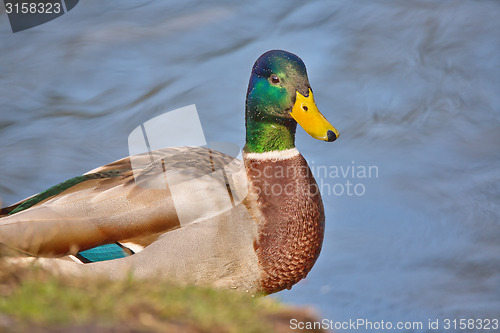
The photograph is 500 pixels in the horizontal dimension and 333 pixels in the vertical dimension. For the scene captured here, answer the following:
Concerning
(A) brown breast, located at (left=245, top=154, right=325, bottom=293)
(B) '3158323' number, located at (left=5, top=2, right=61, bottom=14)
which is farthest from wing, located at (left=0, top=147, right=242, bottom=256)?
(B) '3158323' number, located at (left=5, top=2, right=61, bottom=14)

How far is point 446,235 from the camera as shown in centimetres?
676

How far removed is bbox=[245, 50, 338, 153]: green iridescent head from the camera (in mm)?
4043

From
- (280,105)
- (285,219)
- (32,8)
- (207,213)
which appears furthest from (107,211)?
(32,8)

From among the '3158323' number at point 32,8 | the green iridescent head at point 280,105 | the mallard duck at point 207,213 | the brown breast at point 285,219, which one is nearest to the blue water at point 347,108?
the '3158323' number at point 32,8

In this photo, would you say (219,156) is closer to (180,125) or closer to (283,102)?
(283,102)

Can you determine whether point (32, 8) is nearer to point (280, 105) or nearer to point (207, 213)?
point (280, 105)

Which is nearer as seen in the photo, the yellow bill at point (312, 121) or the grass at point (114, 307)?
the grass at point (114, 307)

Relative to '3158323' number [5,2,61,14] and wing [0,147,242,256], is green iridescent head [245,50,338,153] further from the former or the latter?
'3158323' number [5,2,61,14]

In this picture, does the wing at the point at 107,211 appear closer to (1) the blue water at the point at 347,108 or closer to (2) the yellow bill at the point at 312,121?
(2) the yellow bill at the point at 312,121

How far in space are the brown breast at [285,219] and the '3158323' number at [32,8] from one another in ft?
19.4

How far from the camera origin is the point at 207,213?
12.3 feet

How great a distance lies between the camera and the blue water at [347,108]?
6316 mm

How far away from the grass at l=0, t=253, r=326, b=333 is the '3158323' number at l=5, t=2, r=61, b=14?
6.88 metres

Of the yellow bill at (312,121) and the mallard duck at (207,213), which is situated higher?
the yellow bill at (312,121)
